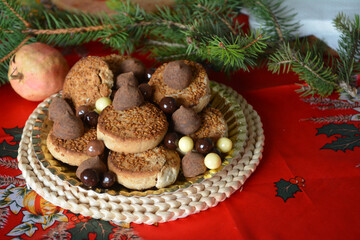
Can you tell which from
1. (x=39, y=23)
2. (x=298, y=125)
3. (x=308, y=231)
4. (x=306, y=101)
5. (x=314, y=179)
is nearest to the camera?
(x=308, y=231)

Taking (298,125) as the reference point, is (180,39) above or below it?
above

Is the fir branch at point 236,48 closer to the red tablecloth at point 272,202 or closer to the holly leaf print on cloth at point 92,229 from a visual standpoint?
the red tablecloth at point 272,202

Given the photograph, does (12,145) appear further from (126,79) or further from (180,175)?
(180,175)

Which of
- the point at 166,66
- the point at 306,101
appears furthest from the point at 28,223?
the point at 306,101

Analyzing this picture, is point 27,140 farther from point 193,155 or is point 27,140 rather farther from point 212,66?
point 212,66

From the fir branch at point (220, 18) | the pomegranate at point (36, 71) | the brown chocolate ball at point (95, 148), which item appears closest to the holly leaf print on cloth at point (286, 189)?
the brown chocolate ball at point (95, 148)

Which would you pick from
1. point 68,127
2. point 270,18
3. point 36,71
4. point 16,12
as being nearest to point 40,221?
point 68,127

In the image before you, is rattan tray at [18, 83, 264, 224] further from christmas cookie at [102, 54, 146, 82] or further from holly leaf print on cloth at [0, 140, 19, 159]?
christmas cookie at [102, 54, 146, 82]

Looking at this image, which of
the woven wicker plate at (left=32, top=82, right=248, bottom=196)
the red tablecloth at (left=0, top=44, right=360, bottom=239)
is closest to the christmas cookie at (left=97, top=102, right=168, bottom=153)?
the woven wicker plate at (left=32, top=82, right=248, bottom=196)
